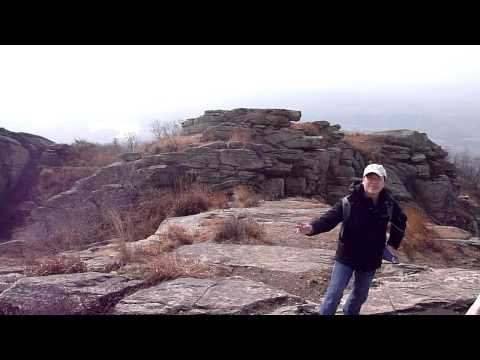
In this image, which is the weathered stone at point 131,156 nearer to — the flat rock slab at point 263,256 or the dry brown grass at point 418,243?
the flat rock slab at point 263,256

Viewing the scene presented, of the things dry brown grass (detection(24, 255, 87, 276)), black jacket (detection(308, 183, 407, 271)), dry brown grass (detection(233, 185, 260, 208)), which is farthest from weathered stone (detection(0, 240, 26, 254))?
black jacket (detection(308, 183, 407, 271))

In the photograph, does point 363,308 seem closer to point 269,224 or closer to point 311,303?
point 311,303

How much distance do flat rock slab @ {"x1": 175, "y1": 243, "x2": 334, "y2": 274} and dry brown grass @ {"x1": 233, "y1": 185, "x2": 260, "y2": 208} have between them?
3.91 meters

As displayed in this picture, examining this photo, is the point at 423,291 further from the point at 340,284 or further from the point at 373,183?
the point at 373,183

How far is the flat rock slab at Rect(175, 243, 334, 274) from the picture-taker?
6174mm

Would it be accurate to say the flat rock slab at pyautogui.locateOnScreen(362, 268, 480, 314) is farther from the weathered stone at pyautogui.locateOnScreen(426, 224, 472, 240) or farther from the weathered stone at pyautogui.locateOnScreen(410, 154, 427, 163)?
the weathered stone at pyautogui.locateOnScreen(410, 154, 427, 163)

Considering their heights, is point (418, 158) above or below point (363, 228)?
below

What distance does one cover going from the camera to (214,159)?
1361 centimetres

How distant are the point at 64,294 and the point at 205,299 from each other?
1.59 metres

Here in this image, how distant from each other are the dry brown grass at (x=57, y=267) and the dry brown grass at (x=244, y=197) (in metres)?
5.74

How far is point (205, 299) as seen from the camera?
182 inches

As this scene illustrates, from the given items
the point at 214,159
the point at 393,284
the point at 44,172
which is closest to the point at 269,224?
the point at 393,284

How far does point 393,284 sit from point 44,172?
1499 cm

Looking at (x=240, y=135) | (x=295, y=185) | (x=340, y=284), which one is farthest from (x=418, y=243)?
(x=240, y=135)
